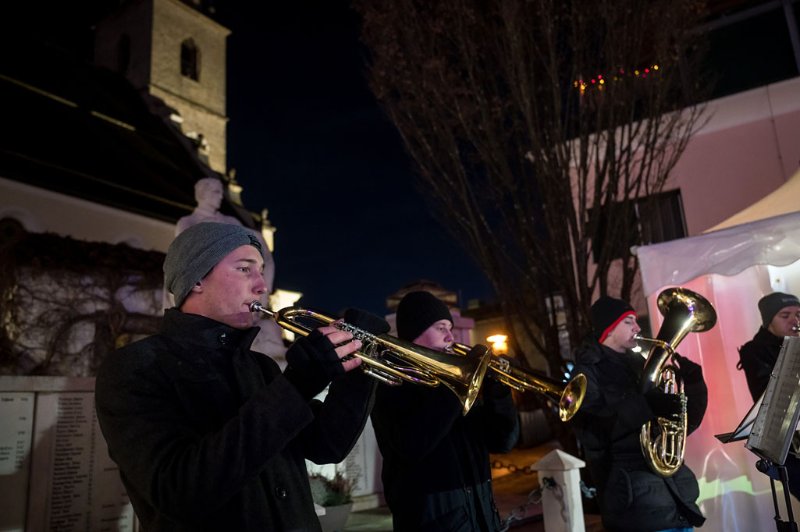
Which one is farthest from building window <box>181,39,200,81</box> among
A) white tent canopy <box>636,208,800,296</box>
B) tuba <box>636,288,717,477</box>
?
tuba <box>636,288,717,477</box>

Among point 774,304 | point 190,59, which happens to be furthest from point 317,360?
point 190,59

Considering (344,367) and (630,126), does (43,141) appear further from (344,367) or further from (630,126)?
(344,367)

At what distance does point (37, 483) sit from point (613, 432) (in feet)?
14.5

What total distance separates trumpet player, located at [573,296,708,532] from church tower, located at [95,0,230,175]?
33.3 meters

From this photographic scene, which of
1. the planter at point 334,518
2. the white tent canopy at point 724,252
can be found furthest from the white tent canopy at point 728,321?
the planter at point 334,518

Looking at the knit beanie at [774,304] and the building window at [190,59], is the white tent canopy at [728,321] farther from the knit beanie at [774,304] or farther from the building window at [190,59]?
the building window at [190,59]

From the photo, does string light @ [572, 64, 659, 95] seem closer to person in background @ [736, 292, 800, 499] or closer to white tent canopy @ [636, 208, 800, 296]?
white tent canopy @ [636, 208, 800, 296]

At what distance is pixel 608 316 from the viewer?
15.2 ft

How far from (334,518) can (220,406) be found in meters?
4.87

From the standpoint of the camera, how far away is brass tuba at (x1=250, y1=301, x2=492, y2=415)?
2605 mm

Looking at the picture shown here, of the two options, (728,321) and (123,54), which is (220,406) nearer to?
(728,321)

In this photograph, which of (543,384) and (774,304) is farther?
(774,304)

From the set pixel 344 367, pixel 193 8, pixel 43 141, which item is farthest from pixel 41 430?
pixel 193 8

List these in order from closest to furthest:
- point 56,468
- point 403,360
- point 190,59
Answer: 1. point 403,360
2. point 56,468
3. point 190,59
